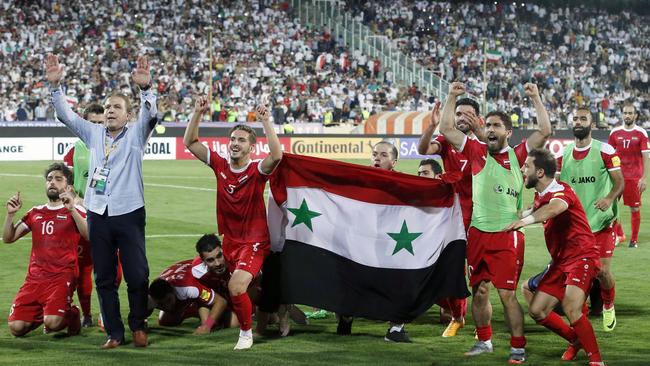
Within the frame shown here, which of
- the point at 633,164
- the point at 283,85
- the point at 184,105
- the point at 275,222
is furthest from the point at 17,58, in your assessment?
the point at 275,222

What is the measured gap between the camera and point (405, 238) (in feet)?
30.7

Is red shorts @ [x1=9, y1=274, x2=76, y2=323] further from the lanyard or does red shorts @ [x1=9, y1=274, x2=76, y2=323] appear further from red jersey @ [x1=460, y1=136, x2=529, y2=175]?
red jersey @ [x1=460, y1=136, x2=529, y2=175]

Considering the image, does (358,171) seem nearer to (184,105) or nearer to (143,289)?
(143,289)

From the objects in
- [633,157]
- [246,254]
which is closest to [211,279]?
[246,254]

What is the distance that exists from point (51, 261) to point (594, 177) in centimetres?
566

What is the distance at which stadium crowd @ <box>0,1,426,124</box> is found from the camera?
140 feet

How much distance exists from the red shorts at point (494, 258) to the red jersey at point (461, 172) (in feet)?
2.19

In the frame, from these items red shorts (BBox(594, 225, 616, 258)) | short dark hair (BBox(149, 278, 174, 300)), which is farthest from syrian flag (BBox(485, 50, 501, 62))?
short dark hair (BBox(149, 278, 174, 300))

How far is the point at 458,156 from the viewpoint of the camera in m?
9.24

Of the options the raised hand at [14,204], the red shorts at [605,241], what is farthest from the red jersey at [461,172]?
the raised hand at [14,204]

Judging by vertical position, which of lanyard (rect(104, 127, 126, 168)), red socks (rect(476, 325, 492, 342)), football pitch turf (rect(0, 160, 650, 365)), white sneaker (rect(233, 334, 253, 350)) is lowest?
football pitch turf (rect(0, 160, 650, 365))

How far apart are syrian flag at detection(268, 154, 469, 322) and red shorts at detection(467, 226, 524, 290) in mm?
617

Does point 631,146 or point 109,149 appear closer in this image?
point 109,149

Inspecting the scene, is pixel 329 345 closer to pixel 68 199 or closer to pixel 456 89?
pixel 456 89
